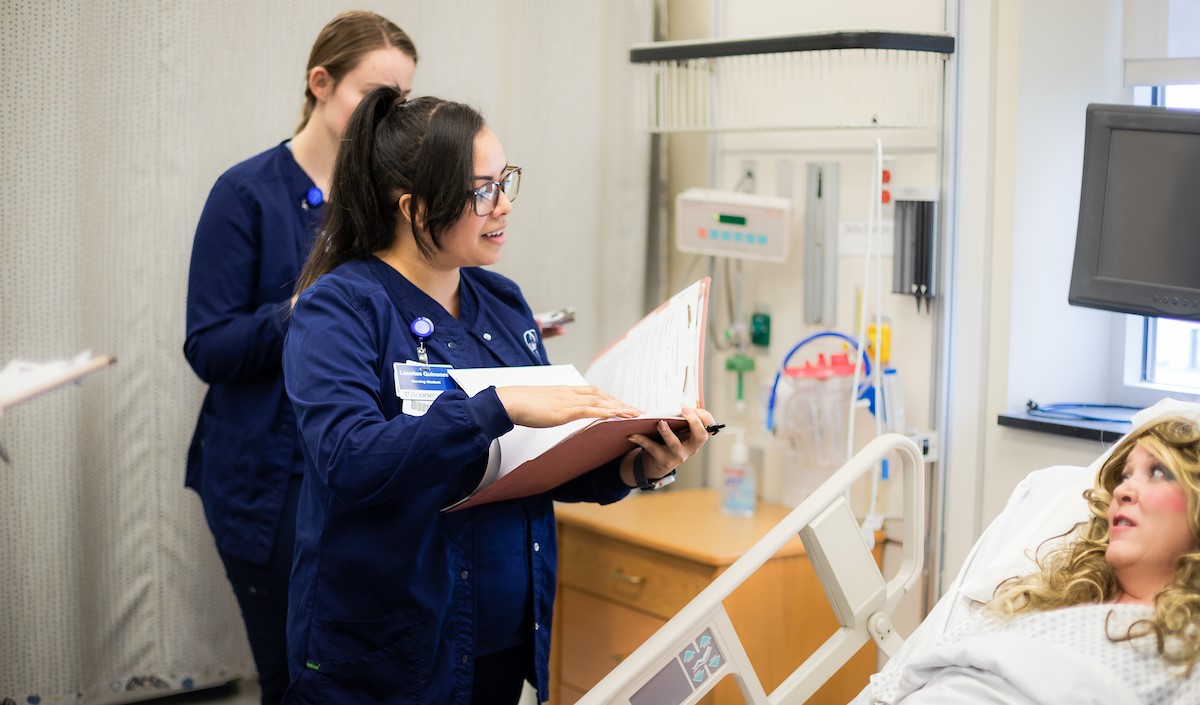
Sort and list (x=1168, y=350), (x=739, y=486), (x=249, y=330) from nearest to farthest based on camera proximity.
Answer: (x=249, y=330) → (x=1168, y=350) → (x=739, y=486)

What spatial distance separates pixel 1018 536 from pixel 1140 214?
737 millimetres

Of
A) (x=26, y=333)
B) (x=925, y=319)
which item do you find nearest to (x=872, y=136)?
(x=925, y=319)

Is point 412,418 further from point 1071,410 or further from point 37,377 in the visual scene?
point 1071,410

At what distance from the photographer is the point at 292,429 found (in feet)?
6.80

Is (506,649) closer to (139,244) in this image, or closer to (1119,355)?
(139,244)

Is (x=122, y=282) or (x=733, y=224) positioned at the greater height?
(x=733, y=224)

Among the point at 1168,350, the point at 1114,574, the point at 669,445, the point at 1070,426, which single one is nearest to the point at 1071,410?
the point at 1070,426

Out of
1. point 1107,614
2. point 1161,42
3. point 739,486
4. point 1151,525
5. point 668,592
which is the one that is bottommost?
point 668,592

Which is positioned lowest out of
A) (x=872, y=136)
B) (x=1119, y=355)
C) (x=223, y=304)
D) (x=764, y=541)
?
(x=764, y=541)

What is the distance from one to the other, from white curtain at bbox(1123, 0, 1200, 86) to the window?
113 millimetres

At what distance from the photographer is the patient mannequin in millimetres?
1420

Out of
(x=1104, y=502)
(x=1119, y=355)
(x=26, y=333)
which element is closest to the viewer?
(x=1104, y=502)

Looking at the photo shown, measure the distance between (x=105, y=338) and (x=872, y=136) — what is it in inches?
69.2

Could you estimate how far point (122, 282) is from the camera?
2406 millimetres
